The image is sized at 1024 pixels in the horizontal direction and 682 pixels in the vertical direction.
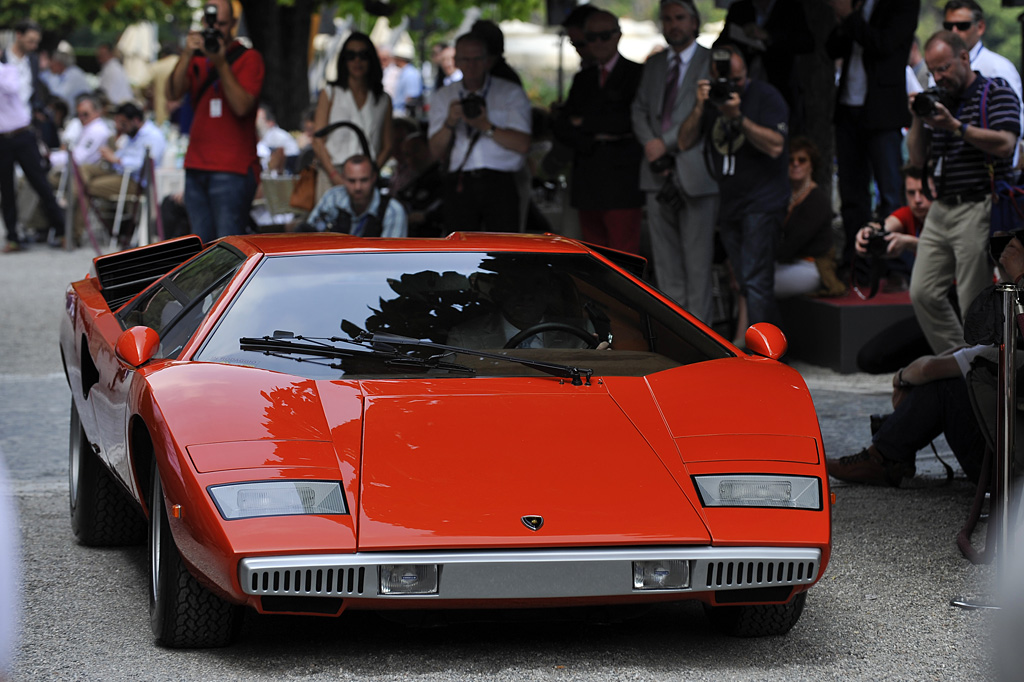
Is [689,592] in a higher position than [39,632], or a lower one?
higher

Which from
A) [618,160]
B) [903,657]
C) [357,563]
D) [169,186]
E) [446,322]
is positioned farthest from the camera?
[169,186]

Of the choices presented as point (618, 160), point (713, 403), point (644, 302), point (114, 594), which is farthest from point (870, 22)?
point (114, 594)

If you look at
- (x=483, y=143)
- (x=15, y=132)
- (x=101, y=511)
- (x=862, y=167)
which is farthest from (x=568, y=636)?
(x=15, y=132)

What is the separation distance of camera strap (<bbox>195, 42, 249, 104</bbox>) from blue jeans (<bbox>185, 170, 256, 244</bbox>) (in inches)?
19.3

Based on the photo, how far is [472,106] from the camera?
30.6 ft

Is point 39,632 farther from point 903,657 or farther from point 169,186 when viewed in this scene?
point 169,186

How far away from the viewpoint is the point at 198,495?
3691 millimetres

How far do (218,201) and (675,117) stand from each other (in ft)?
9.87

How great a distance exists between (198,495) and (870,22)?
7.27 metres

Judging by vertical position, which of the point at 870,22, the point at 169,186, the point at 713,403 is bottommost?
the point at 169,186

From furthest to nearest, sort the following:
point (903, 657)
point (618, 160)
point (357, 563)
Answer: point (618, 160), point (903, 657), point (357, 563)

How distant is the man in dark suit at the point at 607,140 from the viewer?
9273mm

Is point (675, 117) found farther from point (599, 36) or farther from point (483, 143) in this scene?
point (483, 143)

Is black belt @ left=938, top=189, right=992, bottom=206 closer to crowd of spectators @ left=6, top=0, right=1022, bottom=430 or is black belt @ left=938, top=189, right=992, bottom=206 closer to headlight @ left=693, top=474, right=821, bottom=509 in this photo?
crowd of spectators @ left=6, top=0, right=1022, bottom=430
